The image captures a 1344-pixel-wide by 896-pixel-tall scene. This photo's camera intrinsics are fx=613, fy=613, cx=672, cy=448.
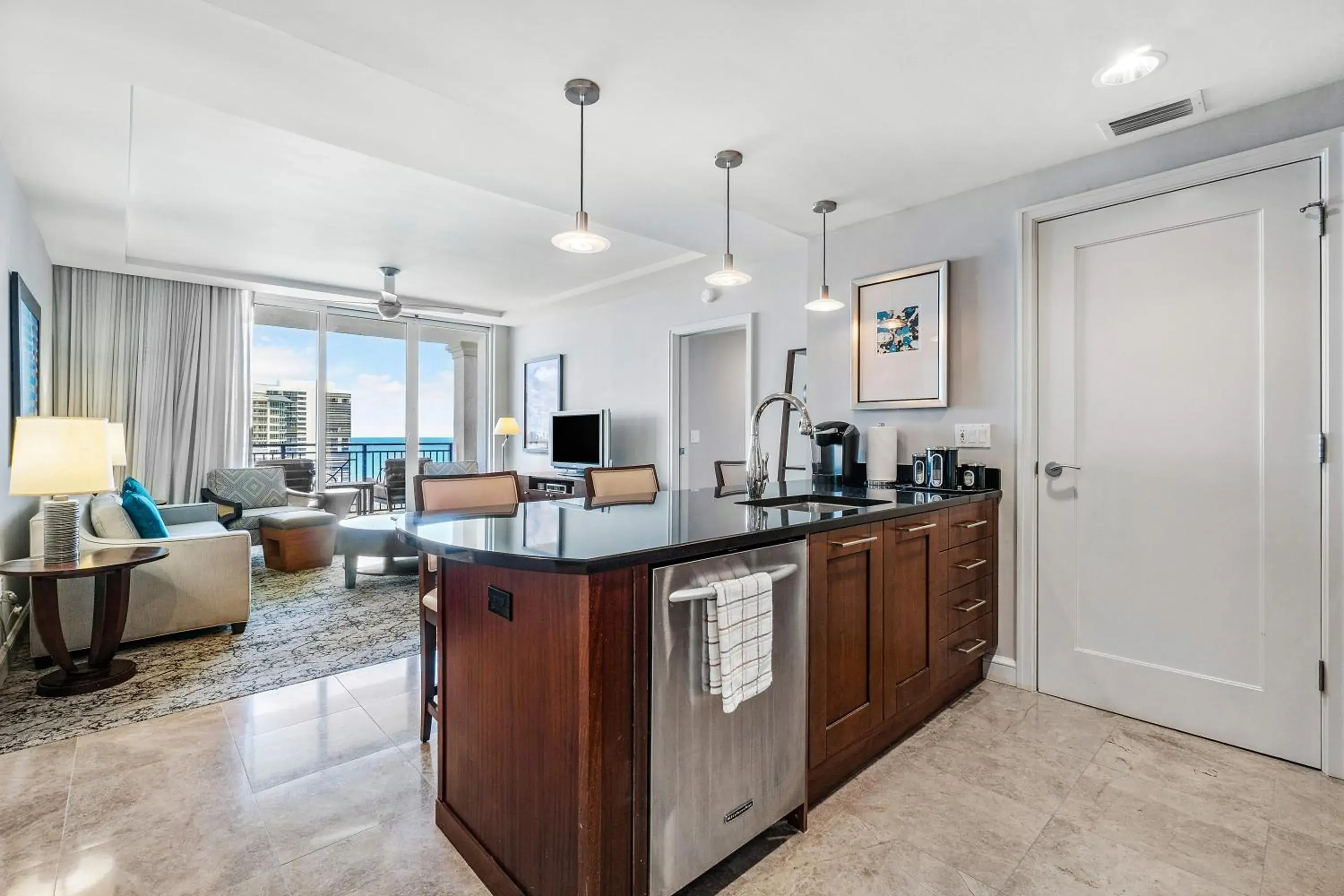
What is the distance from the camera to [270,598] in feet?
13.4

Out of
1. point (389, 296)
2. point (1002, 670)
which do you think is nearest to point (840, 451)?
point (1002, 670)

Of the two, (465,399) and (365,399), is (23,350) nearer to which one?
(365,399)

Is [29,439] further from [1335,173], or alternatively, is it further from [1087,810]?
[1335,173]

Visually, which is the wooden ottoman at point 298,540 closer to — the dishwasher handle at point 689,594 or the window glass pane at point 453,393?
the window glass pane at point 453,393

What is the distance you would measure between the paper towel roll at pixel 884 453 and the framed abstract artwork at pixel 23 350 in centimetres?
422

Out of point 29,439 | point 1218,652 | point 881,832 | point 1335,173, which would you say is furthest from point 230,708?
point 1335,173

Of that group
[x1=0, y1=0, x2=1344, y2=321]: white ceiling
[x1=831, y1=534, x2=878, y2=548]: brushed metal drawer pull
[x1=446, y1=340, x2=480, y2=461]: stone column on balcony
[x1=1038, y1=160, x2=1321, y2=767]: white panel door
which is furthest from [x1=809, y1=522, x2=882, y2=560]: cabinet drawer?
[x1=446, y1=340, x2=480, y2=461]: stone column on balcony

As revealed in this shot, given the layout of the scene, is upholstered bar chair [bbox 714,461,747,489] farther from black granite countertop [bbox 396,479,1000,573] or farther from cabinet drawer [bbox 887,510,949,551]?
cabinet drawer [bbox 887,510,949,551]

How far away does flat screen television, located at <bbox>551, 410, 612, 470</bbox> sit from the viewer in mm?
5844

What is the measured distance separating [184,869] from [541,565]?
130 cm

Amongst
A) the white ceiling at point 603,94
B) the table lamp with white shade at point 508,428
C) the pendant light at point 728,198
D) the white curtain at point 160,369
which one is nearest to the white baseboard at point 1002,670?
the pendant light at point 728,198

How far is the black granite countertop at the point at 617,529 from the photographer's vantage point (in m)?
1.24

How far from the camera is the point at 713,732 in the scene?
1394 mm

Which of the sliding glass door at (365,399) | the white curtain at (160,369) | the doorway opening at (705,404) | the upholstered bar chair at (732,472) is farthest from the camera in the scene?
the sliding glass door at (365,399)
